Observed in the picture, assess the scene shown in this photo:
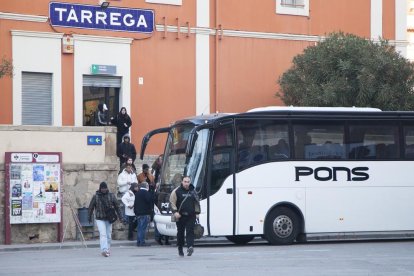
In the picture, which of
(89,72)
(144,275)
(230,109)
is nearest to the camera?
(144,275)

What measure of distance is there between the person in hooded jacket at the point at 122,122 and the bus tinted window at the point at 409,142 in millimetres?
10161

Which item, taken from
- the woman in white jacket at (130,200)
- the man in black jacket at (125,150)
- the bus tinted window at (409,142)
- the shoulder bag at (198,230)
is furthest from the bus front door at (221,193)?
the man in black jacket at (125,150)

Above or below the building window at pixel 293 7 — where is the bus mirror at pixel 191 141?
below

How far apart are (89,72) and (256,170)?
10188 mm

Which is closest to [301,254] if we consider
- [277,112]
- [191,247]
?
[191,247]

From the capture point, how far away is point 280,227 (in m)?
25.2

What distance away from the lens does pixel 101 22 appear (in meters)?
33.3

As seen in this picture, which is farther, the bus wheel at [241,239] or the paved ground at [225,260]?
the bus wheel at [241,239]

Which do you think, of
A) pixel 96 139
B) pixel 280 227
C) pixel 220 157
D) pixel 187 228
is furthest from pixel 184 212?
pixel 96 139

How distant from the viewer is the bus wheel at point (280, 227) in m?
25.2

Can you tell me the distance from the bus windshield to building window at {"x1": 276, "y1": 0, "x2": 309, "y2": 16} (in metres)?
12.0

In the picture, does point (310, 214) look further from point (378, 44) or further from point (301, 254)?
point (378, 44)

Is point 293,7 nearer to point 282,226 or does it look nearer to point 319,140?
point 319,140

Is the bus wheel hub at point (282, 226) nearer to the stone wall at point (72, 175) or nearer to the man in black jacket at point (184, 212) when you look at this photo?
the man in black jacket at point (184, 212)
